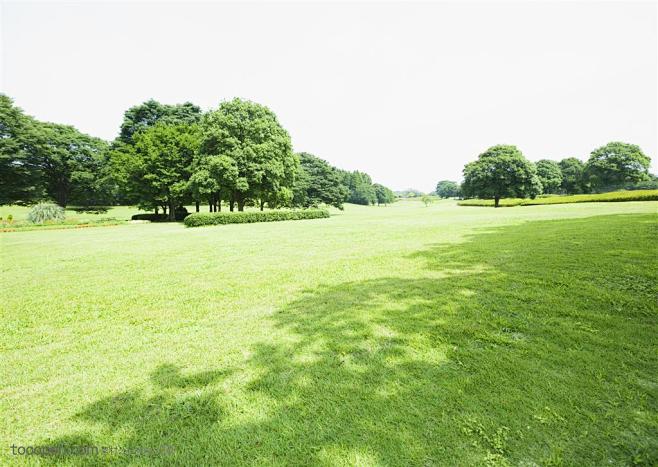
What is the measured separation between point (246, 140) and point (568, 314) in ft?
102

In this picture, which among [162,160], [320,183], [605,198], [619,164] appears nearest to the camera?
[162,160]

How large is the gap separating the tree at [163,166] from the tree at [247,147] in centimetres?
368

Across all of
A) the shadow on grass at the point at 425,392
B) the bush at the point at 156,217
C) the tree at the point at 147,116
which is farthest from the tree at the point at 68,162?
the shadow on grass at the point at 425,392

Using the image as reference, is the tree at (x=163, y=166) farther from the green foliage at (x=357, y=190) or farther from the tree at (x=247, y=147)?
the green foliage at (x=357, y=190)

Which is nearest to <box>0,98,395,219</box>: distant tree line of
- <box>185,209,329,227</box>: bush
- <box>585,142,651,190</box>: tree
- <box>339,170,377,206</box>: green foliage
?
Answer: <box>185,209,329,227</box>: bush

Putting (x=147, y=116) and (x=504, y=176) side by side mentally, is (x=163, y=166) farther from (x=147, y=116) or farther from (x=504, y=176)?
(x=504, y=176)

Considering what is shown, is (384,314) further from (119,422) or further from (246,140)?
(246,140)

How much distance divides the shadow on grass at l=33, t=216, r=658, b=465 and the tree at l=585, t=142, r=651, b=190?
82.0 m

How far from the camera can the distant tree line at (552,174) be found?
45250 millimetres

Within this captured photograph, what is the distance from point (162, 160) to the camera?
31828 millimetres

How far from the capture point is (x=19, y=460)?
242cm

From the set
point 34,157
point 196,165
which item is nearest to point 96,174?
point 34,157

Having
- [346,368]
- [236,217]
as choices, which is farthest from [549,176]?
[346,368]

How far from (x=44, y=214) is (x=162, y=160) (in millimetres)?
12139
